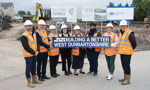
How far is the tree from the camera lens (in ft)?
117

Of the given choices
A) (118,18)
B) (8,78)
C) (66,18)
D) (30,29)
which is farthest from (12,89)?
(118,18)

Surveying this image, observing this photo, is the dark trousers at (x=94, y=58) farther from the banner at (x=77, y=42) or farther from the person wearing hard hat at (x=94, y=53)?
the banner at (x=77, y=42)

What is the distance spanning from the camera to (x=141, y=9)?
3684 cm

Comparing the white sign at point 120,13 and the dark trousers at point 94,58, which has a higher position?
the white sign at point 120,13

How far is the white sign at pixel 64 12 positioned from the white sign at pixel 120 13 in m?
3.00

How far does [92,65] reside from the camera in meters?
7.45

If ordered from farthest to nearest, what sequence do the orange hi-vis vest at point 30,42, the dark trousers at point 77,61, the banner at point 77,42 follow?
the dark trousers at point 77,61
the banner at point 77,42
the orange hi-vis vest at point 30,42

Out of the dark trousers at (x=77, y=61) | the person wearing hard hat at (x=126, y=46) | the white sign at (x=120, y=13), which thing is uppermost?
the white sign at (x=120, y=13)

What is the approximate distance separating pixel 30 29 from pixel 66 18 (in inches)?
302

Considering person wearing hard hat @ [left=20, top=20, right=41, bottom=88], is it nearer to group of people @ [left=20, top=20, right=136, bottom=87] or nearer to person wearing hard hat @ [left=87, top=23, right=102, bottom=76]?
group of people @ [left=20, top=20, right=136, bottom=87]

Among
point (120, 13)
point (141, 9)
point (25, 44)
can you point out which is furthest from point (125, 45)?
point (141, 9)

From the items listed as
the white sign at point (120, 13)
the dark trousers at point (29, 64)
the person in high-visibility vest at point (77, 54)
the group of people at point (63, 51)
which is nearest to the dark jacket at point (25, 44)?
the group of people at point (63, 51)

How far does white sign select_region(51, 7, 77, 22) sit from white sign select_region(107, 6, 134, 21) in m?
3.00

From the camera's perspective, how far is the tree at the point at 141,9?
117 feet
